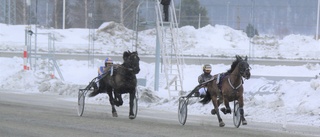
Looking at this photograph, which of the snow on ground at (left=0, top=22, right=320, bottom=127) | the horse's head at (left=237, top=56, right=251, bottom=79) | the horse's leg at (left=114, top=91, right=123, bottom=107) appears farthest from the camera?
the snow on ground at (left=0, top=22, right=320, bottom=127)

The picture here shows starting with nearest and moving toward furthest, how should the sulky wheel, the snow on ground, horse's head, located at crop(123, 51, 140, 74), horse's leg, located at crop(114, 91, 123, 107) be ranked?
the sulky wheel, horse's head, located at crop(123, 51, 140, 74), horse's leg, located at crop(114, 91, 123, 107), the snow on ground

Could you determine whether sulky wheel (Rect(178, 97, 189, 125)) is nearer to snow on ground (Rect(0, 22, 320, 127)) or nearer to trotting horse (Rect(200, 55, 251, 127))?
trotting horse (Rect(200, 55, 251, 127))

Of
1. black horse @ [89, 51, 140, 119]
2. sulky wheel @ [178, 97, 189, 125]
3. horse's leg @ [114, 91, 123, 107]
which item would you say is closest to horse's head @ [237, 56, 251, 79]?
sulky wheel @ [178, 97, 189, 125]

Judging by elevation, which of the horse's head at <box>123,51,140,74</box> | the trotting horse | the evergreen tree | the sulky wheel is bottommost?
the sulky wheel

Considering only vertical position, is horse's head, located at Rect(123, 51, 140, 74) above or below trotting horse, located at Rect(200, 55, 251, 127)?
above

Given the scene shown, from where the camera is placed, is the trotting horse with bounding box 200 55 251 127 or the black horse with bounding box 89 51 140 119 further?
the black horse with bounding box 89 51 140 119

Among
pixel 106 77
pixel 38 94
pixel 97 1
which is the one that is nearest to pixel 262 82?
pixel 106 77

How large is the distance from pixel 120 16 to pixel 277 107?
27.9 meters

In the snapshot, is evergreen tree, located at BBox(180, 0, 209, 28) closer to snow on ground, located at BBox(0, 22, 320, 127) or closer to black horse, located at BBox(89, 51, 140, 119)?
snow on ground, located at BBox(0, 22, 320, 127)

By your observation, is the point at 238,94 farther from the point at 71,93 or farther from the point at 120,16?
the point at 120,16

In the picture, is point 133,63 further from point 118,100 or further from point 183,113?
point 183,113

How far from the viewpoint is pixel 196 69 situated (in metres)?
36.3

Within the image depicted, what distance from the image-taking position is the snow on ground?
22.1 metres

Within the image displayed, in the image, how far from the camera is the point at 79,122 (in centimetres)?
1742
